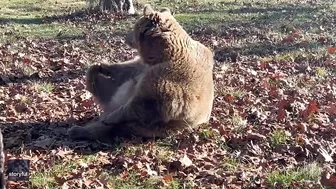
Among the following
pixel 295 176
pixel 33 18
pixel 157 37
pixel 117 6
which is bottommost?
pixel 33 18

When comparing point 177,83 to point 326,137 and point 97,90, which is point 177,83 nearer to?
point 97,90

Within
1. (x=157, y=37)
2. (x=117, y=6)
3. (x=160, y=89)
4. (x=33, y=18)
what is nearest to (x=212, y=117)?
(x=160, y=89)

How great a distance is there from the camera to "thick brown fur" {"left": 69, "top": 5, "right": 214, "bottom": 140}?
22.9 ft

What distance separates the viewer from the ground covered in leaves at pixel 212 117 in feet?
20.2

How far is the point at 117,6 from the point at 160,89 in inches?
608

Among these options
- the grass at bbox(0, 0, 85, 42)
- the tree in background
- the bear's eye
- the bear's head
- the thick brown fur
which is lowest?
the grass at bbox(0, 0, 85, 42)

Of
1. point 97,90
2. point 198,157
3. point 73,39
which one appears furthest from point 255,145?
point 73,39

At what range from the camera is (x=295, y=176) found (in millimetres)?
6152

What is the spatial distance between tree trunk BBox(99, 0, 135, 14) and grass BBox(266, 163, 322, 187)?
1610 cm

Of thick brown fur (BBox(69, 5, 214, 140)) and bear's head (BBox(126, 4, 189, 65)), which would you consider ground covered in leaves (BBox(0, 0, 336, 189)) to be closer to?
thick brown fur (BBox(69, 5, 214, 140))

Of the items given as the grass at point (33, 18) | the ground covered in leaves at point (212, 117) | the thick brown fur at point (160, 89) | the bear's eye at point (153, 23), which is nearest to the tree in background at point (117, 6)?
the grass at point (33, 18)

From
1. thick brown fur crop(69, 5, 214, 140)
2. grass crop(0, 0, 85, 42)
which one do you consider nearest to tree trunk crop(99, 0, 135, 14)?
grass crop(0, 0, 85, 42)

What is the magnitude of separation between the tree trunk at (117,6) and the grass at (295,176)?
16.1 metres

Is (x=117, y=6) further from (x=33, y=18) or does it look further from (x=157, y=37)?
Result: (x=157, y=37)
